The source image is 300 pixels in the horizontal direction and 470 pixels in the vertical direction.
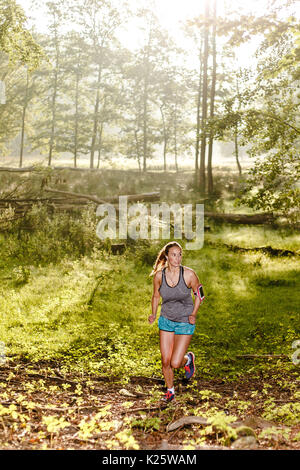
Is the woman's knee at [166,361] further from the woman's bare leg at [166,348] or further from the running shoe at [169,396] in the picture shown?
the running shoe at [169,396]

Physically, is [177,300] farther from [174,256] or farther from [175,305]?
[174,256]

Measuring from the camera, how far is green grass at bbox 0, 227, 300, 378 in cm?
752

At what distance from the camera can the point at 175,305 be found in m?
5.57

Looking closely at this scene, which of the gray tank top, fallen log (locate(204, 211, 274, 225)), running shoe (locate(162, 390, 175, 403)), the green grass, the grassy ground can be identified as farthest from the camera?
fallen log (locate(204, 211, 274, 225))

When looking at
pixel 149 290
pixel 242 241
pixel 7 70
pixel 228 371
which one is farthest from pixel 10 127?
pixel 228 371

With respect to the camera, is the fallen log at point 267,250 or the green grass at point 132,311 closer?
the green grass at point 132,311

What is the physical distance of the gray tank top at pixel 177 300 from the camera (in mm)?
5516

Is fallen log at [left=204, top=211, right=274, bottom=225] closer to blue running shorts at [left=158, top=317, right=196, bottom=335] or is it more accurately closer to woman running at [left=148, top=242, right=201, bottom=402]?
woman running at [left=148, top=242, right=201, bottom=402]

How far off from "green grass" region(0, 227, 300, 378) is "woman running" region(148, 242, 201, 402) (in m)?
1.60

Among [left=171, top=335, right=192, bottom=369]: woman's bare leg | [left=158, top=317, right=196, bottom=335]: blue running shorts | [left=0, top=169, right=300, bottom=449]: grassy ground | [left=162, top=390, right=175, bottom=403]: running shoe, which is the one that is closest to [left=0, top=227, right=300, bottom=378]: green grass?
[left=0, top=169, right=300, bottom=449]: grassy ground

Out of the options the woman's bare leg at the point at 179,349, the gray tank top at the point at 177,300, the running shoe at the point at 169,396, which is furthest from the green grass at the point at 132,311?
the gray tank top at the point at 177,300

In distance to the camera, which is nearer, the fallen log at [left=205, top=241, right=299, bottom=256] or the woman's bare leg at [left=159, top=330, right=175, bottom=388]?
the woman's bare leg at [left=159, top=330, right=175, bottom=388]

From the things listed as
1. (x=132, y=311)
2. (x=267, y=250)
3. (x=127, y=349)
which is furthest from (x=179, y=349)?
(x=267, y=250)

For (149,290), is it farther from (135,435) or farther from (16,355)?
(135,435)
